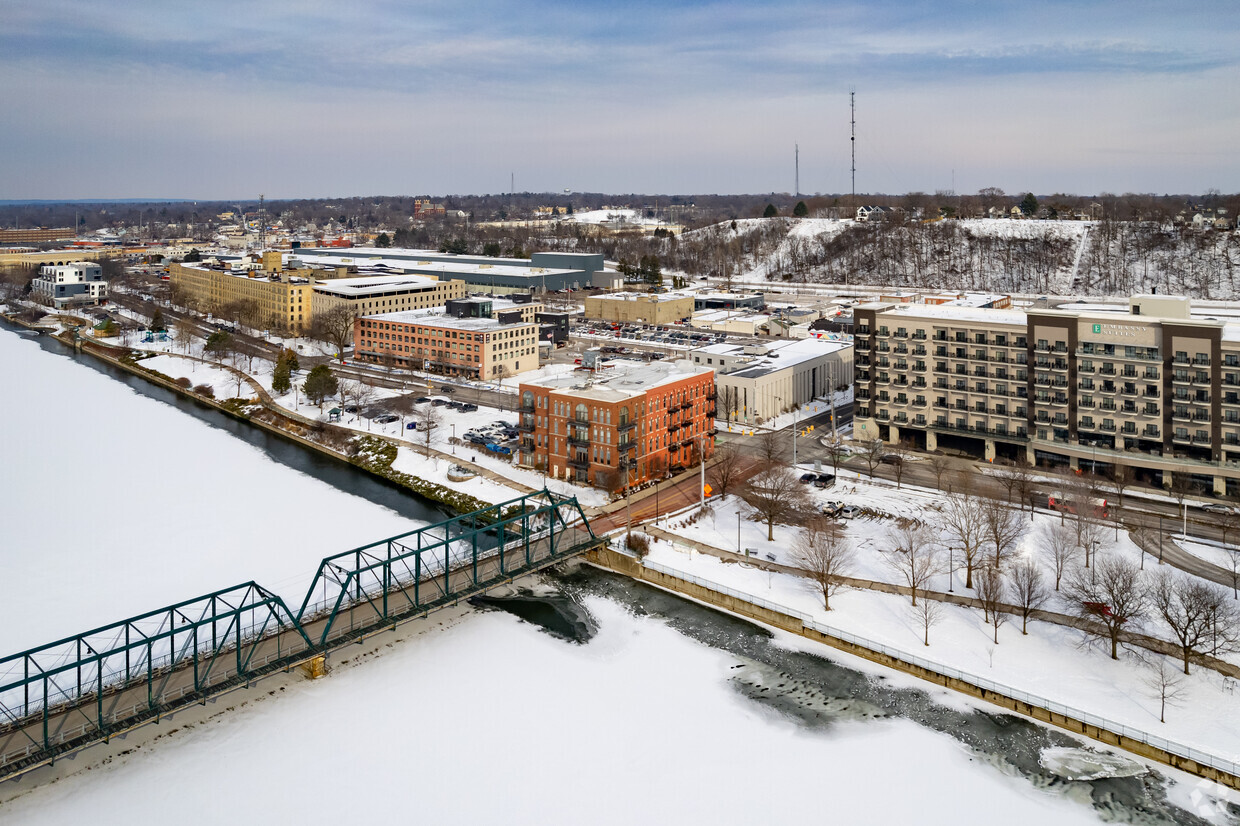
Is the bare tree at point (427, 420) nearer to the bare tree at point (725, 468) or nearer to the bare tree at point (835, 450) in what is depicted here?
the bare tree at point (725, 468)

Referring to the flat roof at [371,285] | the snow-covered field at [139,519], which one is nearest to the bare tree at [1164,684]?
the snow-covered field at [139,519]

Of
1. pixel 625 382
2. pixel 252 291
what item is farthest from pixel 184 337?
pixel 625 382

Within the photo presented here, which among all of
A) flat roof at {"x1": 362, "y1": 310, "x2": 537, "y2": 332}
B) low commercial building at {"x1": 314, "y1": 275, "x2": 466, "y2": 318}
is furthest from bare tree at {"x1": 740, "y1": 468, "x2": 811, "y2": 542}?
low commercial building at {"x1": 314, "y1": 275, "x2": 466, "y2": 318}

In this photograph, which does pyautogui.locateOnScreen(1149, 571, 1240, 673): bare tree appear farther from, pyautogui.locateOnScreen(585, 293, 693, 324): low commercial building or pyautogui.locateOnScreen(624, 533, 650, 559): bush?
pyautogui.locateOnScreen(585, 293, 693, 324): low commercial building

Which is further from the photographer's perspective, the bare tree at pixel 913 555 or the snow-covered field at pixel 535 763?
the bare tree at pixel 913 555

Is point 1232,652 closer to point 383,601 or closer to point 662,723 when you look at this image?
point 662,723

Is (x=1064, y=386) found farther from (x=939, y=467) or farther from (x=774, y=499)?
(x=774, y=499)

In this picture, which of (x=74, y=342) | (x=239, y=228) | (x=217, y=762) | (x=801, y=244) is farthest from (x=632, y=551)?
(x=239, y=228)
